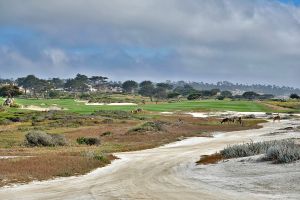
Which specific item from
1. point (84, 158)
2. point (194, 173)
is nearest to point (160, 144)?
point (84, 158)

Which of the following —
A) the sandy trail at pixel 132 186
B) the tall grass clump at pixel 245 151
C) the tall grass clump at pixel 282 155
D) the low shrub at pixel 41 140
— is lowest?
the low shrub at pixel 41 140

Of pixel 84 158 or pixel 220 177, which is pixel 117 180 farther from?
pixel 84 158

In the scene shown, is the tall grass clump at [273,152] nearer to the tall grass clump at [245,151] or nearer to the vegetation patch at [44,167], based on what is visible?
the tall grass clump at [245,151]

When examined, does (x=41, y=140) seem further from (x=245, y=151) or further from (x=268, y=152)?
(x=268, y=152)

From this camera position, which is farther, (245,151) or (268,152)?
(245,151)

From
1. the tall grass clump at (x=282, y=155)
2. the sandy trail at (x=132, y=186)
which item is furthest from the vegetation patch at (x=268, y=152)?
the sandy trail at (x=132, y=186)

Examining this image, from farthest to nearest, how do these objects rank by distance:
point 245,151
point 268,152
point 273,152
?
point 245,151, point 268,152, point 273,152

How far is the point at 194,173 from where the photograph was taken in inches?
1261

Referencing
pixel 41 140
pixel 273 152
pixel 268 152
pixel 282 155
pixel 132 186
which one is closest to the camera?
pixel 132 186

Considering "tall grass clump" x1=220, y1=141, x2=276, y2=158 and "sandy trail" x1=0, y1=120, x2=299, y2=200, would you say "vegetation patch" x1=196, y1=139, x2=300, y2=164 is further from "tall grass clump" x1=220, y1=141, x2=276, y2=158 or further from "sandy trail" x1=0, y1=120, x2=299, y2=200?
"sandy trail" x1=0, y1=120, x2=299, y2=200

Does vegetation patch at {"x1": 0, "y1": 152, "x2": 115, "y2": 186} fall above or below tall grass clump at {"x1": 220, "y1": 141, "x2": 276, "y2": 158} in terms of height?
below

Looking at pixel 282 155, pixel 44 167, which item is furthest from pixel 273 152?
pixel 44 167

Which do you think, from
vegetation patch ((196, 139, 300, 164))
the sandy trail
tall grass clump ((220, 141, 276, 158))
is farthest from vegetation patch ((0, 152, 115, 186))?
tall grass clump ((220, 141, 276, 158))

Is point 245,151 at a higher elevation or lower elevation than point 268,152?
lower
